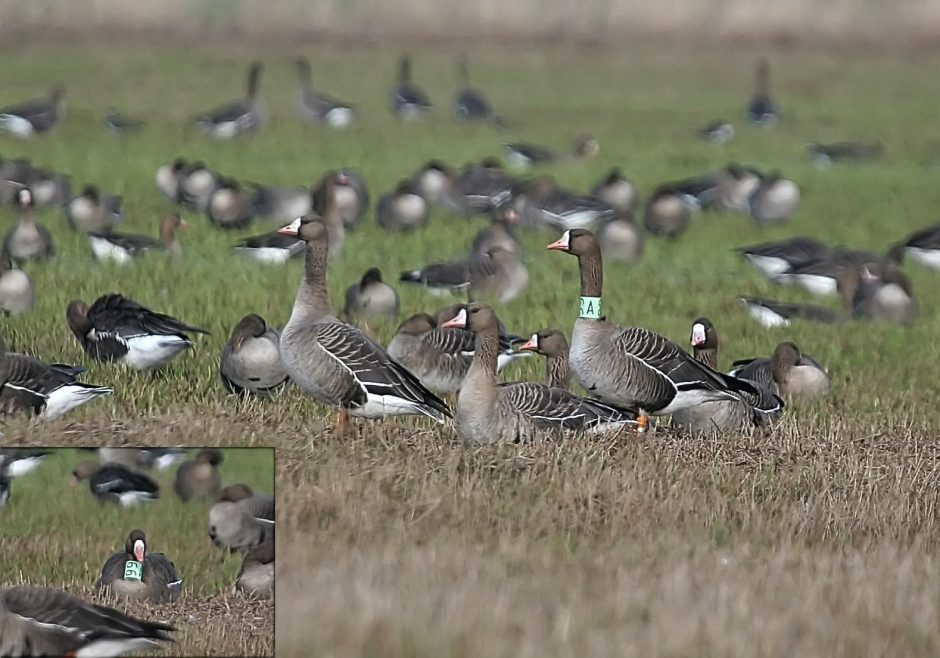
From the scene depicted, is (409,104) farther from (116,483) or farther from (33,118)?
(116,483)

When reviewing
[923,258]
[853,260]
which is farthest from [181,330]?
[923,258]

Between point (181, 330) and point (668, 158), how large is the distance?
2055 centimetres

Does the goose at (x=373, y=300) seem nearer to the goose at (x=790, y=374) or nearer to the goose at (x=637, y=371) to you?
the goose at (x=790, y=374)

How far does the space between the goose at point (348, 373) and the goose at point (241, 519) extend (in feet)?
5.53

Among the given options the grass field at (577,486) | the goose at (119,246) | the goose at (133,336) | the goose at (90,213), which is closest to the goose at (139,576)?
the grass field at (577,486)

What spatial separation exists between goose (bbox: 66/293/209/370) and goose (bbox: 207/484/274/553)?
3.54 metres

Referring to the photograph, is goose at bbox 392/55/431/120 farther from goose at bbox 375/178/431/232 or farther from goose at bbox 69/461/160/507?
goose at bbox 69/461/160/507

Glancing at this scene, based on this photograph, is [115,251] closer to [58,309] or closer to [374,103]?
[58,309]

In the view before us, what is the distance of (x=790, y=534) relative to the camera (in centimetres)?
855

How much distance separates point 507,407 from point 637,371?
0.90 m

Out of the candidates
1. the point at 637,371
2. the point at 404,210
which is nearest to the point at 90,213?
the point at 404,210

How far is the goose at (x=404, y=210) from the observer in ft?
70.7

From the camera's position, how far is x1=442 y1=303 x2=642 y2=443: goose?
9.87 m

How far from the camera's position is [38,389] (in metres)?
10.7
